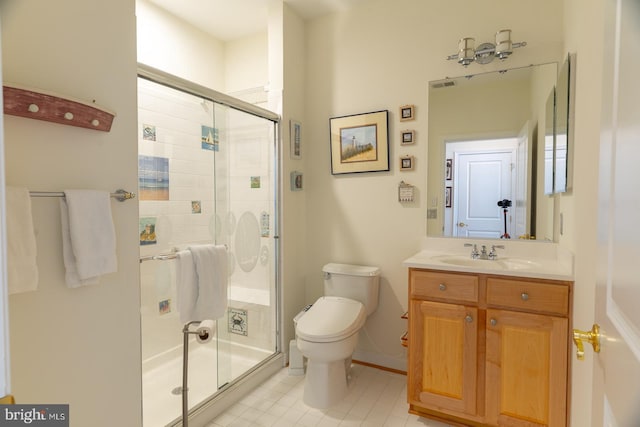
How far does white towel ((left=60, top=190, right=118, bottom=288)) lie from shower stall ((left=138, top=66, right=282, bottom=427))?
17.7 inches

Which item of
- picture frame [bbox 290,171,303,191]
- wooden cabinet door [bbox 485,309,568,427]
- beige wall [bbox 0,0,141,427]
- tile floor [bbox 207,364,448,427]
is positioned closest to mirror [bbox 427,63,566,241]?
wooden cabinet door [bbox 485,309,568,427]

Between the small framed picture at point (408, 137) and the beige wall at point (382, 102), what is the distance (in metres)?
0.04

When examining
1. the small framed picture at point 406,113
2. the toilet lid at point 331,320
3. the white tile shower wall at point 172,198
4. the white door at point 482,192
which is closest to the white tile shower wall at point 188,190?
the white tile shower wall at point 172,198

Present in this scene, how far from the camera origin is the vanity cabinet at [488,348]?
1.61m

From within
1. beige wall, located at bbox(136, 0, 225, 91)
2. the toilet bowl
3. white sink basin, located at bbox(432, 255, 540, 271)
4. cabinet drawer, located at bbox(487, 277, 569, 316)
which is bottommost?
the toilet bowl

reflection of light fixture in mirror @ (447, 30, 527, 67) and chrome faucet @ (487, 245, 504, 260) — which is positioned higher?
reflection of light fixture in mirror @ (447, 30, 527, 67)

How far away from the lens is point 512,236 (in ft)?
7.04

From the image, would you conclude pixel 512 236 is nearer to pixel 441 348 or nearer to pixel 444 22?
pixel 441 348

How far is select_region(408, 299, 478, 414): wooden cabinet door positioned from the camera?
1.79 m

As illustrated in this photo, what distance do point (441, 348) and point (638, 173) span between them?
1606 mm

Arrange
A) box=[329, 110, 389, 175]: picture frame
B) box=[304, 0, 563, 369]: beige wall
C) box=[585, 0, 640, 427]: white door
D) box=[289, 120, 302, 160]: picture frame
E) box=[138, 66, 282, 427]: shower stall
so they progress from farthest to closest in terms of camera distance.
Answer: box=[289, 120, 302, 160]: picture frame < box=[329, 110, 389, 175]: picture frame < box=[304, 0, 563, 369]: beige wall < box=[138, 66, 282, 427]: shower stall < box=[585, 0, 640, 427]: white door

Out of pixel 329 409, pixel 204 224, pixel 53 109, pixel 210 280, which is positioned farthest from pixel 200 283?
pixel 329 409

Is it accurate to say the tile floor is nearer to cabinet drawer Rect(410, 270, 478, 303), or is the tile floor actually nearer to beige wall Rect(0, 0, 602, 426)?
beige wall Rect(0, 0, 602, 426)

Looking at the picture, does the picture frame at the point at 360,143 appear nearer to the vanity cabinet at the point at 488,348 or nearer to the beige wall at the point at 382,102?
the beige wall at the point at 382,102
